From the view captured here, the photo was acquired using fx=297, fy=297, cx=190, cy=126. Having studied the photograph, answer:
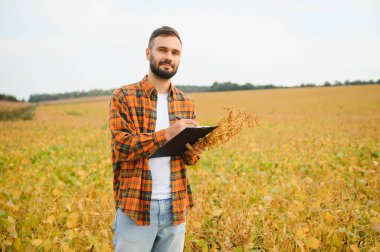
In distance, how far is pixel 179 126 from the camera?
1.76 m

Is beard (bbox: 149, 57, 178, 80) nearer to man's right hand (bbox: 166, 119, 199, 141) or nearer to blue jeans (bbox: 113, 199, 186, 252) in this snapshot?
man's right hand (bbox: 166, 119, 199, 141)

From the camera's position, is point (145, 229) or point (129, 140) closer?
point (129, 140)

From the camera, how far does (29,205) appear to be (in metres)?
4.05

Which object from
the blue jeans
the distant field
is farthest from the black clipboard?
the distant field

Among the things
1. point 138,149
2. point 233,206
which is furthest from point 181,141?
point 233,206

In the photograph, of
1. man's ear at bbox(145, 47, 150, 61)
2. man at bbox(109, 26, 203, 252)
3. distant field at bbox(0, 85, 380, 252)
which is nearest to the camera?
man at bbox(109, 26, 203, 252)

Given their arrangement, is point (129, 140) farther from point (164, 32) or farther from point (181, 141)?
point (164, 32)

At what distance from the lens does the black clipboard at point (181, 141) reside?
5.93 ft

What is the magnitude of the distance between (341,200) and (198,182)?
7.96 feet

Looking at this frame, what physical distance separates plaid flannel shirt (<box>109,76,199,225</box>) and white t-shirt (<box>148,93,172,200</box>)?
0.12 ft

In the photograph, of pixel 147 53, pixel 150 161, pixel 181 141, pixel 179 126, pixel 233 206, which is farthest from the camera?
pixel 233 206

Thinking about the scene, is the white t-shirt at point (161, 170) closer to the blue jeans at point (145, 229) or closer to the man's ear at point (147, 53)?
the blue jeans at point (145, 229)

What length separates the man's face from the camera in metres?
2.04

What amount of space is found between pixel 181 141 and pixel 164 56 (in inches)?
23.7
